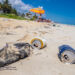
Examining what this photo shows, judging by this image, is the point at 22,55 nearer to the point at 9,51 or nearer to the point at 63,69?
the point at 9,51

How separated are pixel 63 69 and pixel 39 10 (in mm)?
18157

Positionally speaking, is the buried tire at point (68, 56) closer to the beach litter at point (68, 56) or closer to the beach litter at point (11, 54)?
the beach litter at point (68, 56)

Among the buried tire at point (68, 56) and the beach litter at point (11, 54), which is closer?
the beach litter at point (11, 54)

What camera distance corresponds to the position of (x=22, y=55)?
3.27 m

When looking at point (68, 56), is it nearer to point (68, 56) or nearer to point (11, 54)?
point (68, 56)

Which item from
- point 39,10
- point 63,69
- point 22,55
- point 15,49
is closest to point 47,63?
point 63,69

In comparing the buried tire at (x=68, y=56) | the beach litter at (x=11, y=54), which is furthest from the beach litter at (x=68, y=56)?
the beach litter at (x=11, y=54)

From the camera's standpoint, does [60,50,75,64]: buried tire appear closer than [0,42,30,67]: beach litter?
No

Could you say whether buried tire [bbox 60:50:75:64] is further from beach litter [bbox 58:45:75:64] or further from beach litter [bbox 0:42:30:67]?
beach litter [bbox 0:42:30:67]

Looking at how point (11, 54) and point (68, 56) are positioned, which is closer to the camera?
point (11, 54)

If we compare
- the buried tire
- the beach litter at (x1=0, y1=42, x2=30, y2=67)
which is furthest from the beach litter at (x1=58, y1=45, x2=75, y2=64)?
the beach litter at (x1=0, y1=42, x2=30, y2=67)

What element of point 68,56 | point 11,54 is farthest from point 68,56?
point 11,54

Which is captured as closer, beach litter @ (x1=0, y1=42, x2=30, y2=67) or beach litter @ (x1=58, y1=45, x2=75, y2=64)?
beach litter @ (x1=0, y1=42, x2=30, y2=67)

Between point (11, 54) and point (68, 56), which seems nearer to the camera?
point (11, 54)
